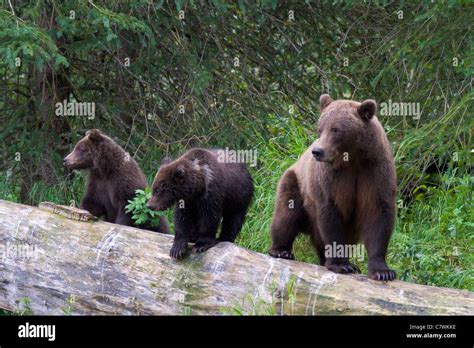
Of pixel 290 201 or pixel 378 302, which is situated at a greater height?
pixel 290 201

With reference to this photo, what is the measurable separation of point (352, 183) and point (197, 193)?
1.34 meters

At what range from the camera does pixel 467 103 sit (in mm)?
8273

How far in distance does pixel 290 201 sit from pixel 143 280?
1.49 m

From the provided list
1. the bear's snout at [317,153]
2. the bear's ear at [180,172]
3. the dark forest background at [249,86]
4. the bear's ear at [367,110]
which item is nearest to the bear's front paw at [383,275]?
the bear's snout at [317,153]

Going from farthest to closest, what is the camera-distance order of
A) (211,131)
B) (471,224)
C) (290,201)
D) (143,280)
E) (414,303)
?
(211,131) → (471,224) → (290,201) → (143,280) → (414,303)

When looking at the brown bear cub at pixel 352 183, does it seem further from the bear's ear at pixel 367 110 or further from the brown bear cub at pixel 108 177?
→ the brown bear cub at pixel 108 177

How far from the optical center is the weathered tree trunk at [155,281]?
5.76m

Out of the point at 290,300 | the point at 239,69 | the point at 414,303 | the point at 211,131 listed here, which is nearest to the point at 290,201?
the point at 290,300

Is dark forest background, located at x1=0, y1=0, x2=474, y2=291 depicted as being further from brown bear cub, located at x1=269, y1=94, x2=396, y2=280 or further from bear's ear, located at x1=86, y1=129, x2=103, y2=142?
brown bear cub, located at x1=269, y1=94, x2=396, y2=280

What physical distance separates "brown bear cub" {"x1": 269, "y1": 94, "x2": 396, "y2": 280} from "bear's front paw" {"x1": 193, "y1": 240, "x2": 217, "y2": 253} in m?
0.88

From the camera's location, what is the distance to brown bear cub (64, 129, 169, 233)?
8.62 meters

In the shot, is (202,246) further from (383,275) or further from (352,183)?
(383,275)

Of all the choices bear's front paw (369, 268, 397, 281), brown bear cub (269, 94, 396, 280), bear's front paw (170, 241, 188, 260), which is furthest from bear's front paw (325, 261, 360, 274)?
bear's front paw (170, 241, 188, 260)

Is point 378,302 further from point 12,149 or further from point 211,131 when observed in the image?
point 12,149
